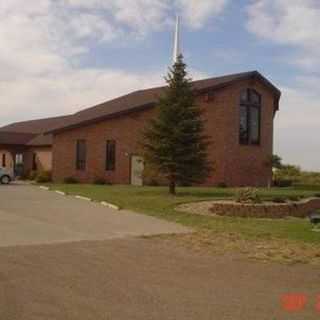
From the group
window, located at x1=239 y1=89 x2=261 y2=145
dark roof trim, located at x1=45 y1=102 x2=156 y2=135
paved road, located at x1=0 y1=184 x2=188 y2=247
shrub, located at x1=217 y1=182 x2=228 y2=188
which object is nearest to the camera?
paved road, located at x1=0 y1=184 x2=188 y2=247

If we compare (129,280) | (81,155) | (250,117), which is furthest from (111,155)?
(129,280)

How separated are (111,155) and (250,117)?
969 cm

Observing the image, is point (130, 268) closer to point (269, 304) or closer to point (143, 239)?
point (269, 304)

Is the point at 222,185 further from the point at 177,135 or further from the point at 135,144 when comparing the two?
the point at 177,135

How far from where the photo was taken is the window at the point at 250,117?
147 feet

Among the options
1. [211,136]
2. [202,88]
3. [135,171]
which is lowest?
[135,171]

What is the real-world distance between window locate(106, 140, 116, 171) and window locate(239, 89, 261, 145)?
8.31 metres

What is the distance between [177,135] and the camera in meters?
29.5

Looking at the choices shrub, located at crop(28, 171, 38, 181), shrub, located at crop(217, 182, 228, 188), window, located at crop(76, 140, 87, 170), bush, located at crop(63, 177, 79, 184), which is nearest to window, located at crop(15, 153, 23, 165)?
shrub, located at crop(28, 171, 38, 181)

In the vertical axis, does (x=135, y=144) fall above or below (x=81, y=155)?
above

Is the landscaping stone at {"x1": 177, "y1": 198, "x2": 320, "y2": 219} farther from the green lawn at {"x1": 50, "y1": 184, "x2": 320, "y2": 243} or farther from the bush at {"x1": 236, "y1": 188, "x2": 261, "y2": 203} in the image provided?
the green lawn at {"x1": 50, "y1": 184, "x2": 320, "y2": 243}

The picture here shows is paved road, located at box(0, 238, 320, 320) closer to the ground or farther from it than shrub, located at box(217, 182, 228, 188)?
closer to the ground

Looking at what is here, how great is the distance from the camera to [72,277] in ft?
33.3

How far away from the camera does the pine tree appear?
29672 mm
